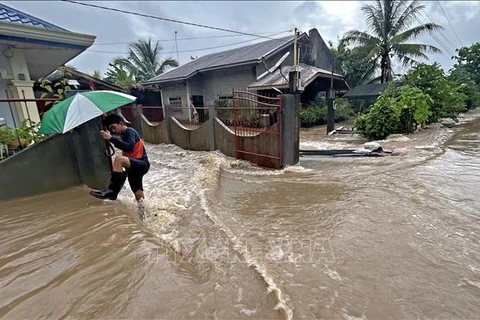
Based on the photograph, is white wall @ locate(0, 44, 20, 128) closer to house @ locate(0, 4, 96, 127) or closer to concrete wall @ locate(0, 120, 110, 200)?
house @ locate(0, 4, 96, 127)

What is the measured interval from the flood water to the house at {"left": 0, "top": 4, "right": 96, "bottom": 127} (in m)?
3.13

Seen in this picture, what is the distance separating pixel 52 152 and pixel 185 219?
102 inches

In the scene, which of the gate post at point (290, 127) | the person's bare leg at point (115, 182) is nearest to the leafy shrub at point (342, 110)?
the gate post at point (290, 127)

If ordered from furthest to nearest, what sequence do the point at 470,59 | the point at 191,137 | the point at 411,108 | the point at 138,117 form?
the point at 470,59, the point at 138,117, the point at 411,108, the point at 191,137

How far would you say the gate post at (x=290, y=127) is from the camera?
20.4 ft

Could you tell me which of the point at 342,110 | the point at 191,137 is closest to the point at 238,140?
the point at 191,137

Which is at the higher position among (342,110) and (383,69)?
(383,69)

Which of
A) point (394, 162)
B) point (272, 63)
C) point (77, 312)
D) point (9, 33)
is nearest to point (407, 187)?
point (394, 162)

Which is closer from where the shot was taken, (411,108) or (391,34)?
(411,108)

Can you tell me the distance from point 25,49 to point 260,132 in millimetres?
5896

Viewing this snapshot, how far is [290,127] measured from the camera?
21.0ft

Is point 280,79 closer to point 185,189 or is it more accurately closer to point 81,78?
point 81,78

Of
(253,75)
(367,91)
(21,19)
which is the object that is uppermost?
(21,19)

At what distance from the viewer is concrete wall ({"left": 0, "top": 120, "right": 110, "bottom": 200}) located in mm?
3938
